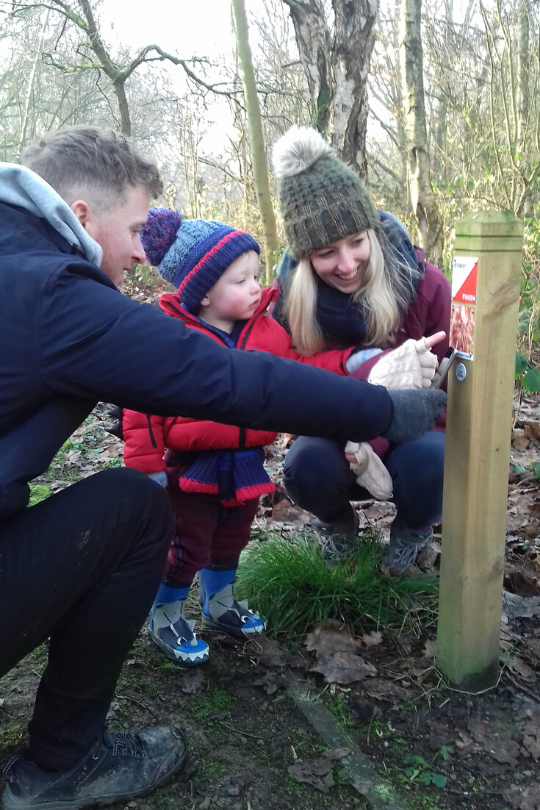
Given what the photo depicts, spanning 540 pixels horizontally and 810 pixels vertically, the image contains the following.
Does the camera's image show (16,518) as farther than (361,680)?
No

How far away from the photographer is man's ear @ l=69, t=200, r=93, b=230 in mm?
1661

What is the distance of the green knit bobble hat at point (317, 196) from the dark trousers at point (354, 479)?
2.49 ft

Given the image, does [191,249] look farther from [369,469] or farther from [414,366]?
[369,469]

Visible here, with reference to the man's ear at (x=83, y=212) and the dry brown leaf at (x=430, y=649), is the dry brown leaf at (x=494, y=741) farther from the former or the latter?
the man's ear at (x=83, y=212)

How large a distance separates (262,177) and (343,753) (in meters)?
6.69

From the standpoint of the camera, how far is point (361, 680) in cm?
210

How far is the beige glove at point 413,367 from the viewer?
194 centimetres

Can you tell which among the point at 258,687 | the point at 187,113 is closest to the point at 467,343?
the point at 258,687

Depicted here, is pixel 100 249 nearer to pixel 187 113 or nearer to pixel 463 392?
pixel 463 392

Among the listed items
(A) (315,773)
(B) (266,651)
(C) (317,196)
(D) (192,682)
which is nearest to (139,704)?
(D) (192,682)

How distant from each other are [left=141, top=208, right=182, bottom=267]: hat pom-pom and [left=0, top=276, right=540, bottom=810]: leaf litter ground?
4.50ft

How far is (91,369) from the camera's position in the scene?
4.55ft

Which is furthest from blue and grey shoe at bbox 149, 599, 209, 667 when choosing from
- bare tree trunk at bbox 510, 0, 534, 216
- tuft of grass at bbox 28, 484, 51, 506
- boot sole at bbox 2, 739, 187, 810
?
bare tree trunk at bbox 510, 0, 534, 216

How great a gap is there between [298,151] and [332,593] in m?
1.60
